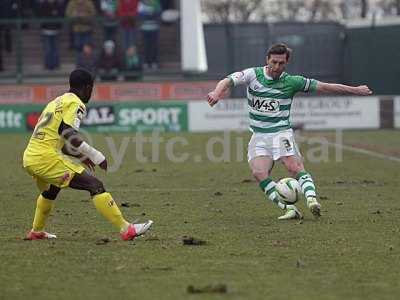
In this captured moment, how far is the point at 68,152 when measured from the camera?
10.4m

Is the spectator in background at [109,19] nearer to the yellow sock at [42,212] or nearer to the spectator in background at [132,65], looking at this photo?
the spectator in background at [132,65]

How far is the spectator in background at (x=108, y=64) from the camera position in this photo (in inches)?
1415

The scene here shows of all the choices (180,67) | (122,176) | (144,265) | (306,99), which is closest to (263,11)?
(180,67)

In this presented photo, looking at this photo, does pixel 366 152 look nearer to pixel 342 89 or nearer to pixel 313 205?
pixel 342 89

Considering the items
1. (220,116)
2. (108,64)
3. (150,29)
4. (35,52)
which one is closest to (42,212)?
(220,116)

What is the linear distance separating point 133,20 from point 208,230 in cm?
2611

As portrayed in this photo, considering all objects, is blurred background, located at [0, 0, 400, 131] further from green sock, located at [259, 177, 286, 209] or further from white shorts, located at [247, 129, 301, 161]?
green sock, located at [259, 177, 286, 209]

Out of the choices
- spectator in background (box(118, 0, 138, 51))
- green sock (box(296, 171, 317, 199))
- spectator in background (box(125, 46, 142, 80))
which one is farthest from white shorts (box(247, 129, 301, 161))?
spectator in background (box(118, 0, 138, 51))

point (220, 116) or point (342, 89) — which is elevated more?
point (342, 89)

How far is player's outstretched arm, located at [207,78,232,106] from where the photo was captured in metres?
11.5

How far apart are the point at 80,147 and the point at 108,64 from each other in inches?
1044

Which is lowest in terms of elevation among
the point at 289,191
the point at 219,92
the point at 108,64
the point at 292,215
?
the point at 108,64

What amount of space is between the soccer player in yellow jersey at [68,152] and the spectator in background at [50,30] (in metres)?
27.1

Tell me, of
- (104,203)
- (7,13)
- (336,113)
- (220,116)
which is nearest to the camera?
(104,203)
